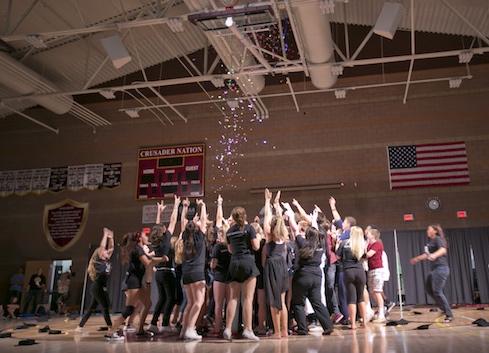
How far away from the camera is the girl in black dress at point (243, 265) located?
540 cm

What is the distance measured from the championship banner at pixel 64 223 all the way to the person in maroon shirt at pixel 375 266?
10894mm

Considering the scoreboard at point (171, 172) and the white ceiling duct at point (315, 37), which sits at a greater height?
the white ceiling duct at point (315, 37)

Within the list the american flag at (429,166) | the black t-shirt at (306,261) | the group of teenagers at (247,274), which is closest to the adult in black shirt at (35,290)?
the group of teenagers at (247,274)

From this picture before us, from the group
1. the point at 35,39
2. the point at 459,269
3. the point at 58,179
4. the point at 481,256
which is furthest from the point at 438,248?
the point at 58,179

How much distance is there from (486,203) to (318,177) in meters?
4.83

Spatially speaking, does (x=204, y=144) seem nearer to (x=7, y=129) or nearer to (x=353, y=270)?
(x=7, y=129)

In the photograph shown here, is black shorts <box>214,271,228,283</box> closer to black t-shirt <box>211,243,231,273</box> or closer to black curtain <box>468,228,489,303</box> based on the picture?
black t-shirt <box>211,243,231,273</box>

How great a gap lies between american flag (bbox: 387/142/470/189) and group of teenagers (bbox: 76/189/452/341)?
6345 mm

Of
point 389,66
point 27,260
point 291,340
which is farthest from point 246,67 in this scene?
point 27,260

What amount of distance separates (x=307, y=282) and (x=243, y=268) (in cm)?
93

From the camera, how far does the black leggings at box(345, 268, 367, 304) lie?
623cm

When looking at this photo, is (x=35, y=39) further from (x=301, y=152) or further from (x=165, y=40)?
(x=301, y=152)

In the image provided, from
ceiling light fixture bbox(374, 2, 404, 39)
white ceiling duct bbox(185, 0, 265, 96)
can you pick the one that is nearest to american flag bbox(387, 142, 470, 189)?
white ceiling duct bbox(185, 0, 265, 96)

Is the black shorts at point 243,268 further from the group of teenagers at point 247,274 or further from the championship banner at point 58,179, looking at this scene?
the championship banner at point 58,179
